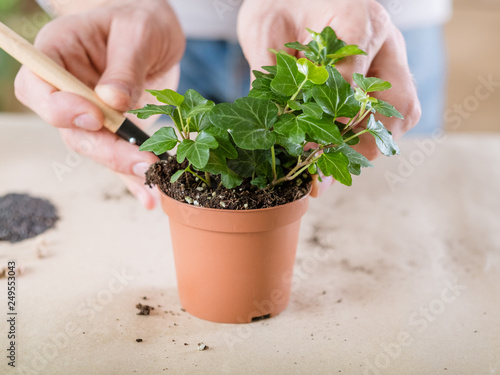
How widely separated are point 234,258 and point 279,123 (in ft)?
0.76

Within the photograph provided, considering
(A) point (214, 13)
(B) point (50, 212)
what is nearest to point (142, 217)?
(B) point (50, 212)

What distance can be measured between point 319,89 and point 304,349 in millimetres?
398

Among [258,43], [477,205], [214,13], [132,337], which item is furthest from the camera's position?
[214,13]

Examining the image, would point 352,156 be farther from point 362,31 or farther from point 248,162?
point 362,31

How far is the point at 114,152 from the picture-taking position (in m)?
0.98

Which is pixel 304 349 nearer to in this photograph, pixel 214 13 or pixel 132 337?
pixel 132 337

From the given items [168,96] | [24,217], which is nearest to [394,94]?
[168,96]

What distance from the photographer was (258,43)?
3.25ft

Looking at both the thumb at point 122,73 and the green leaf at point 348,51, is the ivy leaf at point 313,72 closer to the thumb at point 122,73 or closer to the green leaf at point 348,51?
the green leaf at point 348,51

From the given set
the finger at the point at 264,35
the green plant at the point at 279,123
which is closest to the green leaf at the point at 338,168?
the green plant at the point at 279,123

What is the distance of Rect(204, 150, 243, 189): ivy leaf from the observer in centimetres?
71

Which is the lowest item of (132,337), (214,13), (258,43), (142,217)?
(142,217)

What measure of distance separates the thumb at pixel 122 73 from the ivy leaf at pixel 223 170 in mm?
314

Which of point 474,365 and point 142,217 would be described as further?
point 142,217
